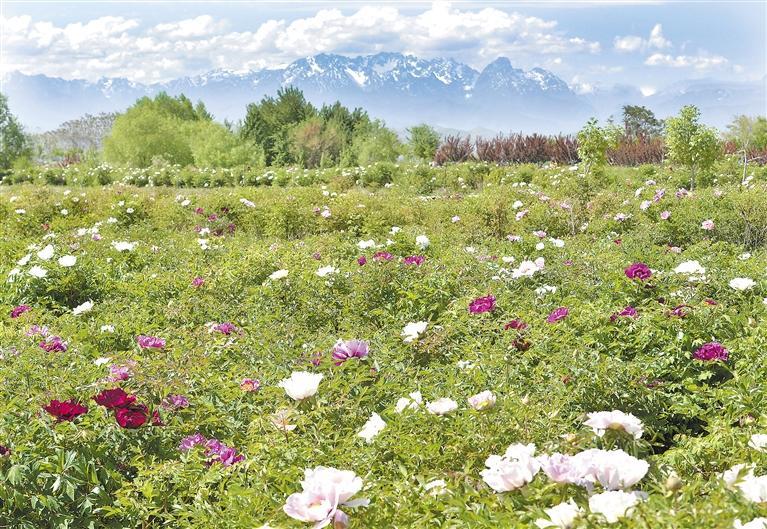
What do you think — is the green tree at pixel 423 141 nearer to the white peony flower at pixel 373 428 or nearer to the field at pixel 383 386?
the field at pixel 383 386

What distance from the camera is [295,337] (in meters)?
3.76

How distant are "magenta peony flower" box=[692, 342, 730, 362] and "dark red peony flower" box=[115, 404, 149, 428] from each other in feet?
7.59

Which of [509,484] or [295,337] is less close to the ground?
[509,484]

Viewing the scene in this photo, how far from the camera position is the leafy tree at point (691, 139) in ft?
36.8

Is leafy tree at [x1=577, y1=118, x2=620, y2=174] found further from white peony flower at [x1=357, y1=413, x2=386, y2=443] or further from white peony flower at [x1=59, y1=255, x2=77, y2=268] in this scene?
white peony flower at [x1=357, y1=413, x2=386, y2=443]

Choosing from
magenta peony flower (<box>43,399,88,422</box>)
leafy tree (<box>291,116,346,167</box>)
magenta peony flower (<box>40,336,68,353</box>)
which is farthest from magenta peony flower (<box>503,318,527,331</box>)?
leafy tree (<box>291,116,346,167</box>)

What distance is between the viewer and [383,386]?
8.73 ft

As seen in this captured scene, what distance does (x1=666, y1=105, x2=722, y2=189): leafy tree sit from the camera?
11211 millimetres

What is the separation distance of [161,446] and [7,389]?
837mm

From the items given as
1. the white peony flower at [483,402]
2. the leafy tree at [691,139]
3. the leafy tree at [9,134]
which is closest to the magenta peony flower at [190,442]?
the white peony flower at [483,402]

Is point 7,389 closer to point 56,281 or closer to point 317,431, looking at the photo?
point 317,431

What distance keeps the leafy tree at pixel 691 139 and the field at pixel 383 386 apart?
5867 mm

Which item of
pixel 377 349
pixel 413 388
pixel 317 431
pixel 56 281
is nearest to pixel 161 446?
pixel 317 431

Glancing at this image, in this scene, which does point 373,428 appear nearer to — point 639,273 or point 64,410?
point 64,410
